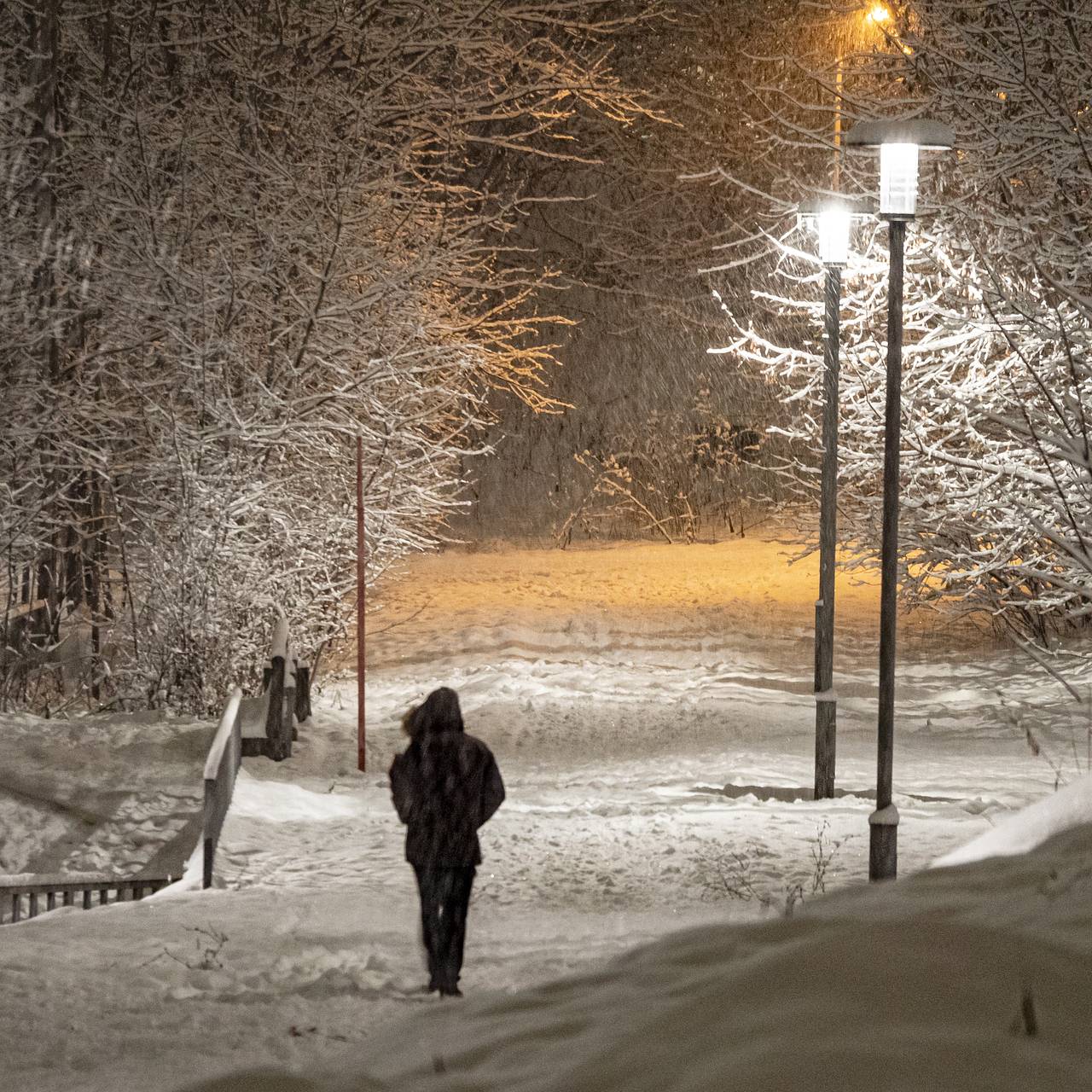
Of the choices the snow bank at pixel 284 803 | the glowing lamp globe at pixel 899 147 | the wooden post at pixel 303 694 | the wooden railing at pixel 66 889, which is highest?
the glowing lamp globe at pixel 899 147

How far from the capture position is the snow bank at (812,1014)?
3.27 meters

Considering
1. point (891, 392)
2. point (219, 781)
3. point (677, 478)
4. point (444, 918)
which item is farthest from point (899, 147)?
point (677, 478)

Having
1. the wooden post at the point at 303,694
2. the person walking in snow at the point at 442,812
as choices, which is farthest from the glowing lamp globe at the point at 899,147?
the wooden post at the point at 303,694

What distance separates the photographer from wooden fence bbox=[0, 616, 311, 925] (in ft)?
31.3

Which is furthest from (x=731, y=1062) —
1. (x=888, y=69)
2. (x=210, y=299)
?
(x=210, y=299)

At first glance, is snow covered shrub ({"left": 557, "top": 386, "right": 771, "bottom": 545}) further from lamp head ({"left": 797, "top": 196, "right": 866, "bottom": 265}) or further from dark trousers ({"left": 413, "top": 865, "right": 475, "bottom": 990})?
dark trousers ({"left": 413, "top": 865, "right": 475, "bottom": 990})

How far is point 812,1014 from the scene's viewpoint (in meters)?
3.57

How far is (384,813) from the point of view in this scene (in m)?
11.7

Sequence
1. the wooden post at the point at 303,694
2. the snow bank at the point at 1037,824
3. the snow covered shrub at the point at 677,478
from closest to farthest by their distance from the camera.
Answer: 1. the snow bank at the point at 1037,824
2. the wooden post at the point at 303,694
3. the snow covered shrub at the point at 677,478

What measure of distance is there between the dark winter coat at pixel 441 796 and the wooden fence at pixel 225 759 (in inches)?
117

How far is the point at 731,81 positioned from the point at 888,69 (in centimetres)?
1289

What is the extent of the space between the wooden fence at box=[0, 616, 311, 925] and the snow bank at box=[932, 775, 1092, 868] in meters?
4.82

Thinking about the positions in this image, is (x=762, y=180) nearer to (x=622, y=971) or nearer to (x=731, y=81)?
(x=731, y=81)

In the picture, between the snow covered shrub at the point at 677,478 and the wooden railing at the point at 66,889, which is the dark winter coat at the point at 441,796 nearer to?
the wooden railing at the point at 66,889
